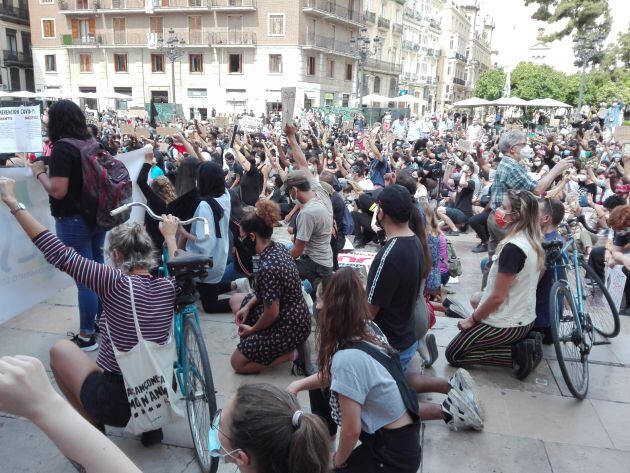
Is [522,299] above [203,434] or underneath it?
above

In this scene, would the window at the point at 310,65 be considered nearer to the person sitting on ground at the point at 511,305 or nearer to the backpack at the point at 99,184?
the backpack at the point at 99,184

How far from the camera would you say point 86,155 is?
3.89 m

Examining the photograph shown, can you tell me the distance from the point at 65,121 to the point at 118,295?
71.8 inches

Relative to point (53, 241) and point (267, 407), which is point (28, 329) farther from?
point (267, 407)

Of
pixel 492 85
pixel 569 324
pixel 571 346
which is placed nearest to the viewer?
pixel 571 346

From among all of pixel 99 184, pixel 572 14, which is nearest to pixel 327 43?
pixel 572 14

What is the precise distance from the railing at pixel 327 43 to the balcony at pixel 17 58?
2541 centimetres

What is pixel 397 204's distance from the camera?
3.29 metres

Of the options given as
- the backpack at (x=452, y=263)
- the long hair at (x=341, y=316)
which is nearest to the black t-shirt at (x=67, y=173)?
the long hair at (x=341, y=316)

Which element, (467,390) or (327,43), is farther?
(327,43)

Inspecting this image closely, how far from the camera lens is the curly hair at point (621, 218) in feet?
15.8

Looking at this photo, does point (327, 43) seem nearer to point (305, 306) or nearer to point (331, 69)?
point (331, 69)

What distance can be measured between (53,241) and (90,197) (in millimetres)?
1351

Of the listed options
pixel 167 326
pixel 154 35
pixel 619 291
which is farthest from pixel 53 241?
pixel 154 35
